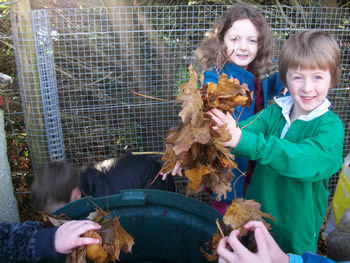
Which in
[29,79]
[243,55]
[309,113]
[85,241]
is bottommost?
[85,241]

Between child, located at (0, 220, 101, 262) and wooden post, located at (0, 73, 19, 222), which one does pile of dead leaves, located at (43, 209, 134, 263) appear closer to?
child, located at (0, 220, 101, 262)

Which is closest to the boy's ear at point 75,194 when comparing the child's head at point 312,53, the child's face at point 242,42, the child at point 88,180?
the child at point 88,180

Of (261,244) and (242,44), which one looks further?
(242,44)

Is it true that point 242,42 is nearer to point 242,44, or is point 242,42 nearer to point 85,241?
point 242,44

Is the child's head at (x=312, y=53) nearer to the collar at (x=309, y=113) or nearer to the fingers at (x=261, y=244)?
the collar at (x=309, y=113)

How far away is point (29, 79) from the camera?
7.40 feet

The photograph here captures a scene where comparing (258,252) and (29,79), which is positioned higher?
(29,79)

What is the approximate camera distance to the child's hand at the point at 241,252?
1020 millimetres

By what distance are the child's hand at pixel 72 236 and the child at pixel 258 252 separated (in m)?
0.47

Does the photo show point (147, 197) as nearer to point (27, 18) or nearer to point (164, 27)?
point (27, 18)

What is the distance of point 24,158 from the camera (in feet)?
9.54

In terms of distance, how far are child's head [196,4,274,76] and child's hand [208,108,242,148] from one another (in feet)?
2.53

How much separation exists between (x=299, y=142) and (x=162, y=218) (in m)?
0.73

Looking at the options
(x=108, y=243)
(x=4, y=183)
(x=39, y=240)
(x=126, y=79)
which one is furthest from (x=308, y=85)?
(x=126, y=79)
